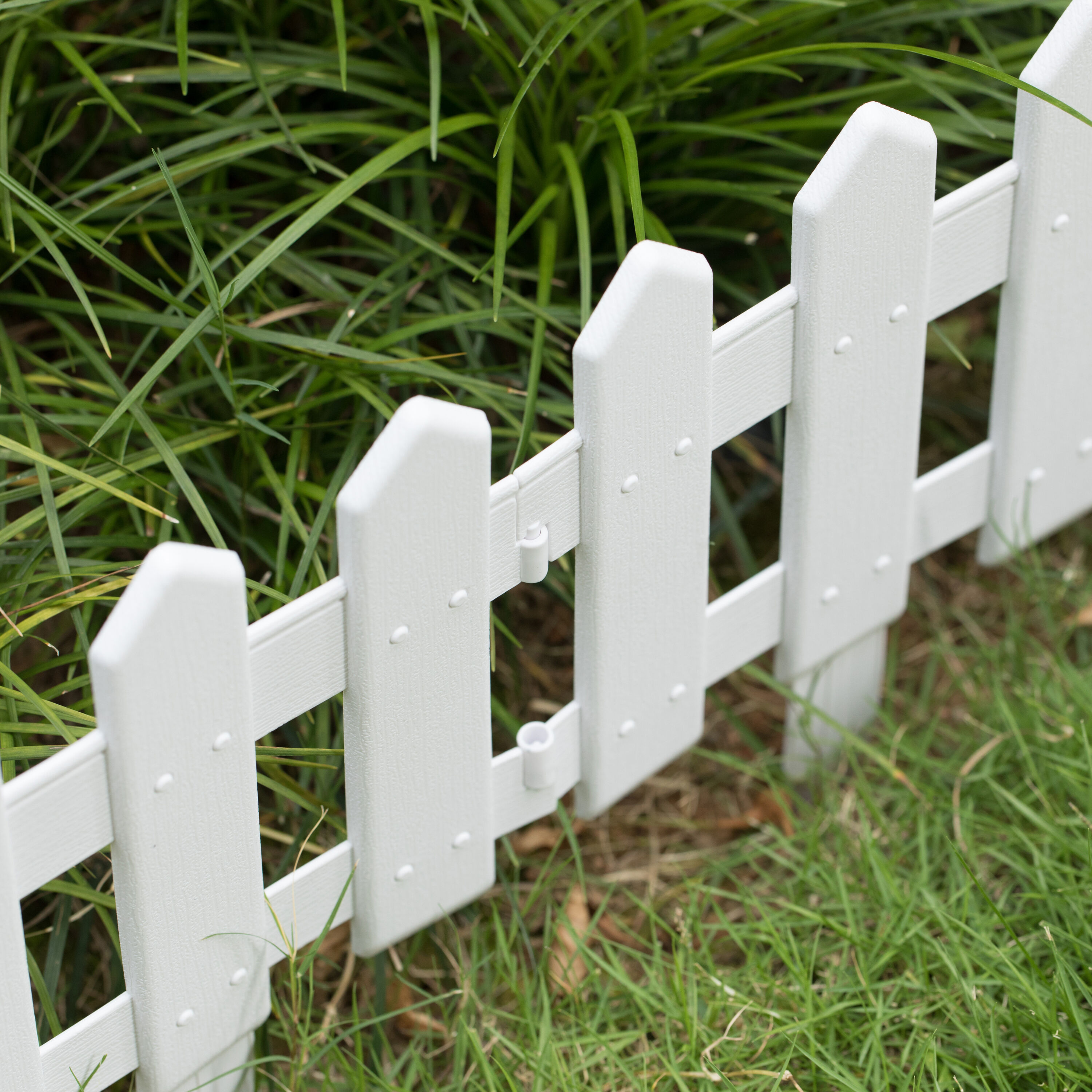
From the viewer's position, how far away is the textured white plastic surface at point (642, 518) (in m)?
1.21

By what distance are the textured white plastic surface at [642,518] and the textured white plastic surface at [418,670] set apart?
0.12 m

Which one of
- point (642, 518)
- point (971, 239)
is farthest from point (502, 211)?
point (971, 239)

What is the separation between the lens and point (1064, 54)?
1.44m

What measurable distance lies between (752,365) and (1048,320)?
1.54 feet

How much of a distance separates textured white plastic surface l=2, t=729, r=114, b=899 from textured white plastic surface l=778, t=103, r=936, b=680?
770 millimetres

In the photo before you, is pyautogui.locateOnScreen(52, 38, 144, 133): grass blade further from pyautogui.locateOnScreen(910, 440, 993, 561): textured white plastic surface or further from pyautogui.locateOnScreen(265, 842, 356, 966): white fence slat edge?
pyautogui.locateOnScreen(910, 440, 993, 561): textured white plastic surface

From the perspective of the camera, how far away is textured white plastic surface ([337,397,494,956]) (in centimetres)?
111

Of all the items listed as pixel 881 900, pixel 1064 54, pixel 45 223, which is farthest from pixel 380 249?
pixel 881 900

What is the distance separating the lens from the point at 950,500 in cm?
171

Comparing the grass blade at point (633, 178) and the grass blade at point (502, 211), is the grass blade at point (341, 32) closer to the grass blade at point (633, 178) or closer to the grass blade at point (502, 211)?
the grass blade at point (502, 211)

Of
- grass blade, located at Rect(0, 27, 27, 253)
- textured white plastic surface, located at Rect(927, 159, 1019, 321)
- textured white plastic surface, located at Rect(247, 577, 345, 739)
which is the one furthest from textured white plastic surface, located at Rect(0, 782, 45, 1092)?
textured white plastic surface, located at Rect(927, 159, 1019, 321)

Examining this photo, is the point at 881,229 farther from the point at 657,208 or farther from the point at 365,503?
the point at 365,503

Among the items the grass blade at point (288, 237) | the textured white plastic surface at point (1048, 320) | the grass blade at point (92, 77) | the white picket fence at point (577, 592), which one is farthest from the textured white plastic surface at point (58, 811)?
the textured white plastic surface at point (1048, 320)

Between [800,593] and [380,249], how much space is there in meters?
0.61
